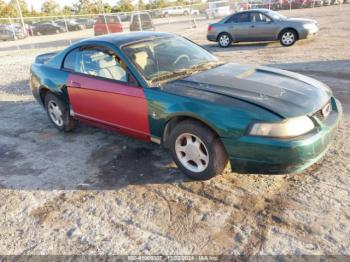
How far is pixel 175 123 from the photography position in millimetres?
3498

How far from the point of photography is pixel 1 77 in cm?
1111

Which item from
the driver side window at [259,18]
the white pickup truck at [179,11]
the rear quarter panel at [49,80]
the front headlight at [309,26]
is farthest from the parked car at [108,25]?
the rear quarter panel at [49,80]

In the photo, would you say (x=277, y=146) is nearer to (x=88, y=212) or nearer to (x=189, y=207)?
(x=189, y=207)

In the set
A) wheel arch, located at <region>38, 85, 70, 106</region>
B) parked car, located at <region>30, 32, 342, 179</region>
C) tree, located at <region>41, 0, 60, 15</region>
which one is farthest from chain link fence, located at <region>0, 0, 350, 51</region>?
tree, located at <region>41, 0, 60, 15</region>

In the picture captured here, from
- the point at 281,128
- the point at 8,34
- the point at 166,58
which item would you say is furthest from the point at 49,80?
the point at 8,34

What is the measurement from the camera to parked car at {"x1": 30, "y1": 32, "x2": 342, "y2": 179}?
293cm

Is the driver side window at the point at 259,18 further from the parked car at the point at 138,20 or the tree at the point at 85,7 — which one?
the tree at the point at 85,7

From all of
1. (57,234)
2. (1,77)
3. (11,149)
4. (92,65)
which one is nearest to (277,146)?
(57,234)

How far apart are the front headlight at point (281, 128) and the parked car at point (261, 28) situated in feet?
33.1

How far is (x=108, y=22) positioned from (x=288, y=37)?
13.8 metres

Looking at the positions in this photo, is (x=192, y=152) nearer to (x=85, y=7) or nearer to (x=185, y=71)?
(x=185, y=71)

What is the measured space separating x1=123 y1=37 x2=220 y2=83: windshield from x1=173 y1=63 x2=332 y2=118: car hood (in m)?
0.22

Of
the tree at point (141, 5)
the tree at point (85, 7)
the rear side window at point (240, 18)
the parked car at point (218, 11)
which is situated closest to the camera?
the rear side window at point (240, 18)

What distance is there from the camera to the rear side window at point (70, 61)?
4687 millimetres
